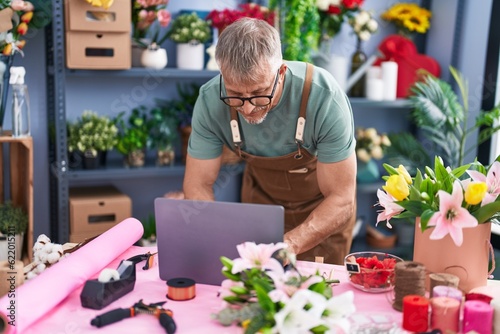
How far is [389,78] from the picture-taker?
3777mm

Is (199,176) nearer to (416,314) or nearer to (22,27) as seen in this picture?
(416,314)

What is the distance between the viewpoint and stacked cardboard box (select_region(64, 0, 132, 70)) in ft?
10.1

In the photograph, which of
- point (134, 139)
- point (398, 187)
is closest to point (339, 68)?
point (134, 139)

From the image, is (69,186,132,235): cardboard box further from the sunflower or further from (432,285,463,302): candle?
(432,285,463,302): candle

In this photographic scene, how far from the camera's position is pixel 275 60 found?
190cm

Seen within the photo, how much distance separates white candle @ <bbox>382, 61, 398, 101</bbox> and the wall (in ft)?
1.08

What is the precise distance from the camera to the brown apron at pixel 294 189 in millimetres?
2383

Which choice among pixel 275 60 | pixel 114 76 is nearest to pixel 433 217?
pixel 275 60

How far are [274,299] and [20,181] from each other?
7.90 feet

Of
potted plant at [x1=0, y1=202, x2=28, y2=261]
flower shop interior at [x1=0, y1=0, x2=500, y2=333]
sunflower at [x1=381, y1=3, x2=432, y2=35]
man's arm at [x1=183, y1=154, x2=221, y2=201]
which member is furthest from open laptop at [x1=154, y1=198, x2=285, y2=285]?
sunflower at [x1=381, y1=3, x2=432, y2=35]

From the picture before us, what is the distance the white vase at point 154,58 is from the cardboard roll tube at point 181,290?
1.93 meters

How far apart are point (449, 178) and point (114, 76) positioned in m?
2.36

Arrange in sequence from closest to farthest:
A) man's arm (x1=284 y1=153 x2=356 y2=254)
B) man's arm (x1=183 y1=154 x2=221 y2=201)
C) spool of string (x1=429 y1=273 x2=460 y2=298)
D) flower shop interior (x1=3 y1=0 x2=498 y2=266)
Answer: spool of string (x1=429 y1=273 x2=460 y2=298), man's arm (x1=284 y1=153 x2=356 y2=254), man's arm (x1=183 y1=154 x2=221 y2=201), flower shop interior (x1=3 y1=0 x2=498 y2=266)

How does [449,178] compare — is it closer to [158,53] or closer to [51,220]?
[158,53]
